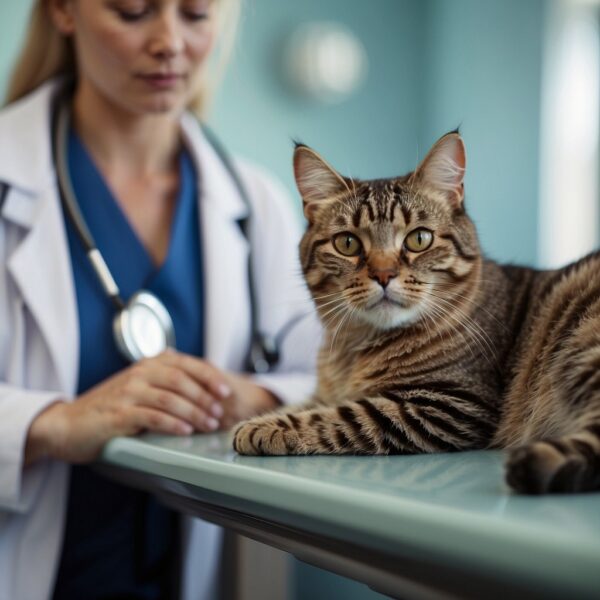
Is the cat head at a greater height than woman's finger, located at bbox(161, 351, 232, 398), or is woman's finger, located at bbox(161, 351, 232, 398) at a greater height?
the cat head

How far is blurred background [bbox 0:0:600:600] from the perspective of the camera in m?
2.46

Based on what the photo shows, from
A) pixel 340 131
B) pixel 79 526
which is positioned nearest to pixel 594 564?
pixel 79 526

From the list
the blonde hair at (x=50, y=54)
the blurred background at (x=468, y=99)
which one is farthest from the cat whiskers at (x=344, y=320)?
the blurred background at (x=468, y=99)

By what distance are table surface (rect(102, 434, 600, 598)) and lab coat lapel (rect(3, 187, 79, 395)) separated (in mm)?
445

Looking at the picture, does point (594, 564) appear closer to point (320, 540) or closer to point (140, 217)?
point (320, 540)

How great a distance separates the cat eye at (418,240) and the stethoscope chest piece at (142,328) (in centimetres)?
43

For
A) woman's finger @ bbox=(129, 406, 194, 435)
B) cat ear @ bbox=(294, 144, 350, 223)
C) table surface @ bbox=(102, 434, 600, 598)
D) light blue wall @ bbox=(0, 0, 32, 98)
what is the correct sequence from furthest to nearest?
light blue wall @ bbox=(0, 0, 32, 98), woman's finger @ bbox=(129, 406, 194, 435), cat ear @ bbox=(294, 144, 350, 223), table surface @ bbox=(102, 434, 600, 598)

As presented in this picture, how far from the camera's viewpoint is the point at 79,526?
113 centimetres

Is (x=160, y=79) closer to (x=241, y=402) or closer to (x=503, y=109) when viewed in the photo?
(x=241, y=402)

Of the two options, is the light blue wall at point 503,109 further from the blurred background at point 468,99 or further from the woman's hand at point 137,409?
the woman's hand at point 137,409

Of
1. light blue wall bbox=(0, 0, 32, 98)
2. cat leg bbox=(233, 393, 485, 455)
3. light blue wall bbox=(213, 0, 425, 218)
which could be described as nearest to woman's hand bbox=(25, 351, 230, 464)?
cat leg bbox=(233, 393, 485, 455)

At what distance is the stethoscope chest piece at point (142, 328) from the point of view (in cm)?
105

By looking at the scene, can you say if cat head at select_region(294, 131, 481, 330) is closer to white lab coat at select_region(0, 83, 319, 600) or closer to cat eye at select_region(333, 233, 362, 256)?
cat eye at select_region(333, 233, 362, 256)

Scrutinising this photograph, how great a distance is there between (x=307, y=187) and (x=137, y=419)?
0.34 metres
